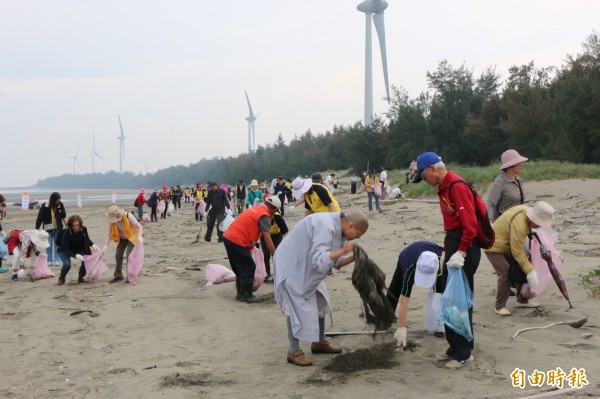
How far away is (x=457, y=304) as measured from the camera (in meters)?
4.61

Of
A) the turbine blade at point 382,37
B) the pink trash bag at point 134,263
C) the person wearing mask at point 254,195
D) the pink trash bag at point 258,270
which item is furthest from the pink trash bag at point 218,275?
the turbine blade at point 382,37

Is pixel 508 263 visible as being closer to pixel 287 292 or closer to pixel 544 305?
pixel 544 305

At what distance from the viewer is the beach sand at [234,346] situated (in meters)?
4.55

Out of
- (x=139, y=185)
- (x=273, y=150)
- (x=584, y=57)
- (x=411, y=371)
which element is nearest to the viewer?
(x=411, y=371)

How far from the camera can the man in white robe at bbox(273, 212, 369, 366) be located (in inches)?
187

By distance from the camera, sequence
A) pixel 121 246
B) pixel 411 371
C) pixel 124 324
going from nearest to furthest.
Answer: pixel 411 371
pixel 124 324
pixel 121 246

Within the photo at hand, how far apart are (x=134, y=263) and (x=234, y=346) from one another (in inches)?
163

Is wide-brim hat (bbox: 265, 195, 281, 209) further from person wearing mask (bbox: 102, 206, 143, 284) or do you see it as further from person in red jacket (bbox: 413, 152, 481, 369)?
person in red jacket (bbox: 413, 152, 481, 369)

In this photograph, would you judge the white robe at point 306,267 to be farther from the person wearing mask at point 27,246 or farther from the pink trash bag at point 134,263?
the person wearing mask at point 27,246

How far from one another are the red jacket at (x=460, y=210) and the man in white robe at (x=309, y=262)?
0.72 metres

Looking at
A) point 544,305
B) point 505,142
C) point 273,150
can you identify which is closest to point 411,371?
point 544,305

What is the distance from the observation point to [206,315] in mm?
7312

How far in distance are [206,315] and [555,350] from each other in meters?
4.23

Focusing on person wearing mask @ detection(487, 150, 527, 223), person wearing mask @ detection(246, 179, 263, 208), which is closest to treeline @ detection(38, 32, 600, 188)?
person wearing mask @ detection(246, 179, 263, 208)
